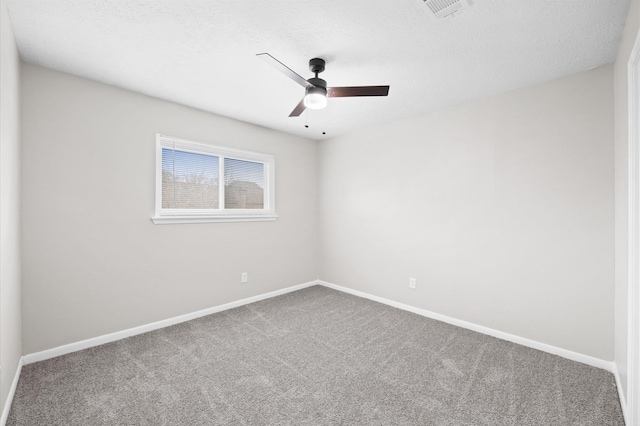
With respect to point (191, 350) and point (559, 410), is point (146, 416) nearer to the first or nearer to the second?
point (191, 350)

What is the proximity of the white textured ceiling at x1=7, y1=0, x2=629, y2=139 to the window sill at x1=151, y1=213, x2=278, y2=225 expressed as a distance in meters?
1.27

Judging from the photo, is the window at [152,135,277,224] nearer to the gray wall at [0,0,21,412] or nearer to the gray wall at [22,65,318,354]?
the gray wall at [22,65,318,354]

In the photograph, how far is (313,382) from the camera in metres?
2.02

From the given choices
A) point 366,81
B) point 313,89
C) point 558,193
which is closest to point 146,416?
point 313,89

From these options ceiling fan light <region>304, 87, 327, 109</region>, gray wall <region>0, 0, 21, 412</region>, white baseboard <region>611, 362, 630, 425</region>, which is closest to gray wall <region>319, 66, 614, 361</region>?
white baseboard <region>611, 362, 630, 425</region>

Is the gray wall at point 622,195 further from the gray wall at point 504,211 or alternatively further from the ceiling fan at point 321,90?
the ceiling fan at point 321,90

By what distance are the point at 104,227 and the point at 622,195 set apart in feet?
13.4

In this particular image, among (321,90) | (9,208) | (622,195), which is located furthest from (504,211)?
(9,208)

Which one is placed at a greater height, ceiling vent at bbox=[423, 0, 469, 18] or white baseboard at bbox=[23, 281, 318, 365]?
ceiling vent at bbox=[423, 0, 469, 18]

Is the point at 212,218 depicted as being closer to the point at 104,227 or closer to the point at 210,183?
the point at 210,183

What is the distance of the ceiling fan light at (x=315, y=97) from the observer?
206cm

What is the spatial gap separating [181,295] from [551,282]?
3.63 meters

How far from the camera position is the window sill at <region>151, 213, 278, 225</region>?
2.93 m

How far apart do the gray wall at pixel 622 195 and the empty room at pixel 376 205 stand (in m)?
0.04
